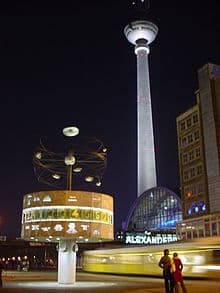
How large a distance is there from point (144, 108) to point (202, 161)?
251ft

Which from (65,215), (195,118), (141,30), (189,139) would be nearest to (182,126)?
(189,139)

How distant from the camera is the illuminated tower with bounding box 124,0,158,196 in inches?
6107

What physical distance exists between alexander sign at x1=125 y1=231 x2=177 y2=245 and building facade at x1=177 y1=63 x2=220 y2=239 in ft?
62.6

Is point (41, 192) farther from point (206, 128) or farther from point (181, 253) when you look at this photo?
point (206, 128)

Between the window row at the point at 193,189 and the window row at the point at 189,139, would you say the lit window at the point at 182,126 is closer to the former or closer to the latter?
the window row at the point at 189,139

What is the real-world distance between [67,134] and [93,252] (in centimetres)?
2817

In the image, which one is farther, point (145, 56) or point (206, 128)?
point (145, 56)

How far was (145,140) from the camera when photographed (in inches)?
6216

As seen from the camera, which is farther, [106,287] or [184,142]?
[184,142]

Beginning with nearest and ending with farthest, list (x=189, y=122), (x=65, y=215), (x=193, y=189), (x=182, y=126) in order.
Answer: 1. (x=65, y=215)
2. (x=193, y=189)
3. (x=189, y=122)
4. (x=182, y=126)

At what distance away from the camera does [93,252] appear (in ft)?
174

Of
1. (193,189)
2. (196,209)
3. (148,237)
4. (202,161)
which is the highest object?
(202,161)

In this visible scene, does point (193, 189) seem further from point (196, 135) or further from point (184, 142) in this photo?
point (184, 142)

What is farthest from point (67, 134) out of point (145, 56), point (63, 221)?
point (145, 56)
